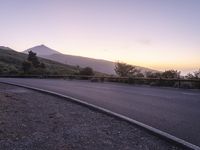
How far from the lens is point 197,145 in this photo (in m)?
7.12

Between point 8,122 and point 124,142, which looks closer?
point 124,142

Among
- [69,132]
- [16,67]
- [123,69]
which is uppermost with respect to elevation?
[16,67]

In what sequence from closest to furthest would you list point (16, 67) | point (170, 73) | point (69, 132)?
1. point (69, 132)
2. point (170, 73)
3. point (16, 67)

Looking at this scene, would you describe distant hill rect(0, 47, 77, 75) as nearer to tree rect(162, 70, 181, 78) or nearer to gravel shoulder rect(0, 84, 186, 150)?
tree rect(162, 70, 181, 78)

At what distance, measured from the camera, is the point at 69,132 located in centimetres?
864

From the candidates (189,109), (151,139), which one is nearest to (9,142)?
(151,139)

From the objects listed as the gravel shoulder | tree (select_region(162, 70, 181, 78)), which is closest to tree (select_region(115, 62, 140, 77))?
tree (select_region(162, 70, 181, 78))

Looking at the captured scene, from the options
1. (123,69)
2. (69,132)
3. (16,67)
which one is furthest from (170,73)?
(16,67)

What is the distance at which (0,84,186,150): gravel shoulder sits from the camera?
7.30 metres

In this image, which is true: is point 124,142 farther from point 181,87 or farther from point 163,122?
point 181,87

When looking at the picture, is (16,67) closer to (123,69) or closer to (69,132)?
(123,69)

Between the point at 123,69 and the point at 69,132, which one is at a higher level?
the point at 123,69

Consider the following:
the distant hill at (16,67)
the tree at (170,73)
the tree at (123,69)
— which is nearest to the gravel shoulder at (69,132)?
the tree at (170,73)

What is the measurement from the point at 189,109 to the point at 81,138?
5906 millimetres
